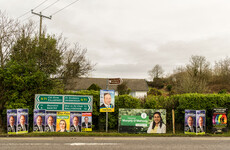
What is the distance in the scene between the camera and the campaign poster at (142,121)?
9872mm

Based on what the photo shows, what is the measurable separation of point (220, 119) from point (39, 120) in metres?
10.4

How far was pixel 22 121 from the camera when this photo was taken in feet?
30.7

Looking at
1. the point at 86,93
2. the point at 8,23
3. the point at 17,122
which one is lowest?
the point at 17,122

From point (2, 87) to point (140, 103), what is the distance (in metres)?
8.80

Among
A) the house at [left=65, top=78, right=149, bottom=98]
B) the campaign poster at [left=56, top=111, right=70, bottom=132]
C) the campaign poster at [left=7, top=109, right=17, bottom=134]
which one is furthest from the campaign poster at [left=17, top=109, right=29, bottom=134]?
the house at [left=65, top=78, right=149, bottom=98]

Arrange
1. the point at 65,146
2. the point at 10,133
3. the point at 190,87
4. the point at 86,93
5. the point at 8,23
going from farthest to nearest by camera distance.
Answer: the point at 190,87
the point at 8,23
the point at 86,93
the point at 10,133
the point at 65,146

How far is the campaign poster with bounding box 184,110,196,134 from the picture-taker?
31.9ft

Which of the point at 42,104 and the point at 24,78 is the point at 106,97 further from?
the point at 24,78

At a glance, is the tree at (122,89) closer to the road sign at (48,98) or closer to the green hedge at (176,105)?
the green hedge at (176,105)

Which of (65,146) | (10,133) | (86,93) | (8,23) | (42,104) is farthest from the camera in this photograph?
(8,23)

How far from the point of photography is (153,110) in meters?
10.2

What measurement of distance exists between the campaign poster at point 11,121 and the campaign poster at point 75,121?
292 cm

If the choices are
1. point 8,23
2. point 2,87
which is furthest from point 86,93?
point 8,23

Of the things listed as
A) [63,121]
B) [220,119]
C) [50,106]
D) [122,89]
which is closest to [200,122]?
[220,119]
